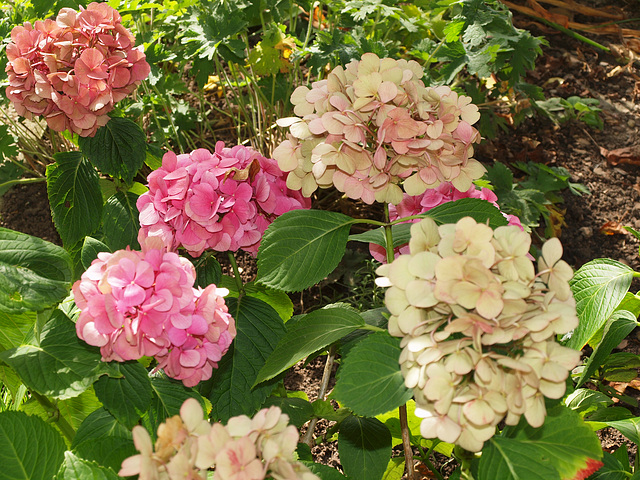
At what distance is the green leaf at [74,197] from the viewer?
161cm

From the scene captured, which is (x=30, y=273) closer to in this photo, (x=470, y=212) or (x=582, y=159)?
(x=470, y=212)

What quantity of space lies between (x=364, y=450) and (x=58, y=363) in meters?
0.67

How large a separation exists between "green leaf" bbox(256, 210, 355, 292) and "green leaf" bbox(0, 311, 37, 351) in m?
0.53

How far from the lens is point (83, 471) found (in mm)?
815

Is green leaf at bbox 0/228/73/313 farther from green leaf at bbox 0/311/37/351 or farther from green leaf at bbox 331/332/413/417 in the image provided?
green leaf at bbox 331/332/413/417

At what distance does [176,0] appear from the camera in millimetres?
2510

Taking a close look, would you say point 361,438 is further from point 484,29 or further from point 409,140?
point 484,29

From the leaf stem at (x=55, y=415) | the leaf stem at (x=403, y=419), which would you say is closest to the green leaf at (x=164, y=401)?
the leaf stem at (x=55, y=415)

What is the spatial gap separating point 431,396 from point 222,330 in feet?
1.40

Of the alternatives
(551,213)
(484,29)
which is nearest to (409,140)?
(484,29)

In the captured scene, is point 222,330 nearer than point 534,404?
No

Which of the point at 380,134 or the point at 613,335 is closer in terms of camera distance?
the point at 380,134

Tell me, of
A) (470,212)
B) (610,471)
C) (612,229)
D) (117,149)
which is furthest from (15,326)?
(612,229)

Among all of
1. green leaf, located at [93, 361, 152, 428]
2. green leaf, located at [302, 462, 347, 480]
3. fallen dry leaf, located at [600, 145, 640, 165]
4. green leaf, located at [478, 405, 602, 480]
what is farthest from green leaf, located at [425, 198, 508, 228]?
fallen dry leaf, located at [600, 145, 640, 165]
